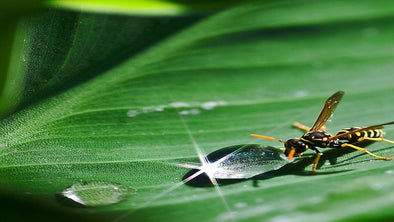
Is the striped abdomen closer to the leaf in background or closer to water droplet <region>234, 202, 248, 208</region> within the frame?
water droplet <region>234, 202, 248, 208</region>

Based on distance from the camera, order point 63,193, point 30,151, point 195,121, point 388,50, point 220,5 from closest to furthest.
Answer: point 63,193
point 30,151
point 195,121
point 388,50
point 220,5

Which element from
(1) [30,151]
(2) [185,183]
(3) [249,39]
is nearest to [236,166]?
(2) [185,183]

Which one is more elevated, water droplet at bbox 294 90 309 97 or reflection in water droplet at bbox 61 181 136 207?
water droplet at bbox 294 90 309 97

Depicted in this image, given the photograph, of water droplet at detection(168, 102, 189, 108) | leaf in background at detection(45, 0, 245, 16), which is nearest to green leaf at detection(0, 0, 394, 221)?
water droplet at detection(168, 102, 189, 108)

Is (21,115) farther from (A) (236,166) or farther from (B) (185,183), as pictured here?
(A) (236,166)

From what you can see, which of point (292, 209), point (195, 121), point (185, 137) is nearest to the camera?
point (292, 209)

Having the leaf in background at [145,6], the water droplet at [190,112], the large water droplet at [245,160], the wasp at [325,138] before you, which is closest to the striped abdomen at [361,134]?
the wasp at [325,138]
